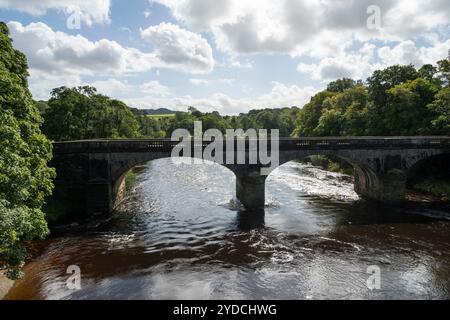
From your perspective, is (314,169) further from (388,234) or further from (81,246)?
(81,246)

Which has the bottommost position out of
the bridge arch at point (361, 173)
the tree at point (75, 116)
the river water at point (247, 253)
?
the river water at point (247, 253)

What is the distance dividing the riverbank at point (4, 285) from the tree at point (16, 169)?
74 centimetres

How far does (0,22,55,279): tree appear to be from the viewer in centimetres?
1602

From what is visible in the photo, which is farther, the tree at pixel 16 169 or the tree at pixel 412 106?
the tree at pixel 412 106

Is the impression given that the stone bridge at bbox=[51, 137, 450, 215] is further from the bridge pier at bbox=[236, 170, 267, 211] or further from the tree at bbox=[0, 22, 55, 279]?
the tree at bbox=[0, 22, 55, 279]

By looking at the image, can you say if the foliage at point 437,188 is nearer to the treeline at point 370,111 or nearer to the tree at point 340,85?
the treeline at point 370,111

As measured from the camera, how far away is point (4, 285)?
20344 millimetres

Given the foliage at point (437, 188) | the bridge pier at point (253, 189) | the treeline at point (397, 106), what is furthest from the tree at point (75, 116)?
the foliage at point (437, 188)

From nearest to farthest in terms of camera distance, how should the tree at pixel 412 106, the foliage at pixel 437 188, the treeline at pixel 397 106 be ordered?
1. the foliage at pixel 437 188
2. the treeline at pixel 397 106
3. the tree at pixel 412 106

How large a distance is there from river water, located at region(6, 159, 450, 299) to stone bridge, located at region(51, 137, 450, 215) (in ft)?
8.25

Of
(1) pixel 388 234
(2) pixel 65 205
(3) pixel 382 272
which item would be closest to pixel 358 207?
(1) pixel 388 234

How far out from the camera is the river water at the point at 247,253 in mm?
20906

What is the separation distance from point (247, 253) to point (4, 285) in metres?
16.3

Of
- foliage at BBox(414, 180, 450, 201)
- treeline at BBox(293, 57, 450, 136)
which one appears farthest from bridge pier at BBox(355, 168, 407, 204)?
treeline at BBox(293, 57, 450, 136)
